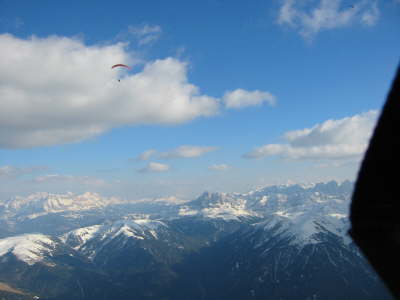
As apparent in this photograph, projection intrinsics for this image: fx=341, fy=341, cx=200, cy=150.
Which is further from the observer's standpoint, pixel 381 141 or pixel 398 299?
pixel 398 299

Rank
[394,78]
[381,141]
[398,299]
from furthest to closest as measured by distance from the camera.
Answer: [398,299]
[381,141]
[394,78]

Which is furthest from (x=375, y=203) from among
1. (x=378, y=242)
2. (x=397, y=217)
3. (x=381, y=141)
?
(x=381, y=141)

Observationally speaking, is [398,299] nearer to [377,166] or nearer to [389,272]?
[389,272]

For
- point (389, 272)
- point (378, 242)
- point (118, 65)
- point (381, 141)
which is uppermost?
point (118, 65)

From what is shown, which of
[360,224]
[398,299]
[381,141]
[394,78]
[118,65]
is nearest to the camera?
[394,78]

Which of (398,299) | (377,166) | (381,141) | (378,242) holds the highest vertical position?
(381,141)

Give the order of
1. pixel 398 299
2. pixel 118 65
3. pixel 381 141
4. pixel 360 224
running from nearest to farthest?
1. pixel 381 141
2. pixel 398 299
3. pixel 360 224
4. pixel 118 65

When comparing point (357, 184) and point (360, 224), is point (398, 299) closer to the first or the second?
point (360, 224)

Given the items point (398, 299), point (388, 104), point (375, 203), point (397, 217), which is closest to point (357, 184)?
point (375, 203)

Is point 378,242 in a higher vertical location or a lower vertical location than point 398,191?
lower
